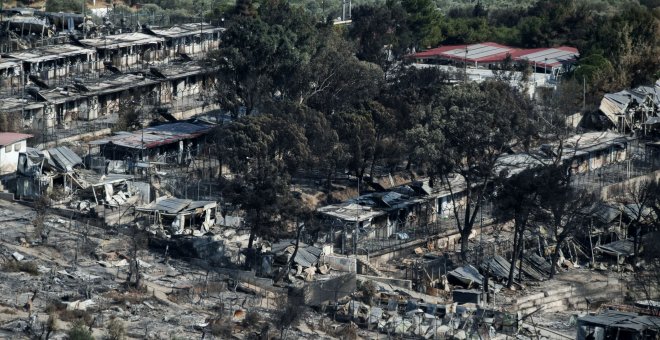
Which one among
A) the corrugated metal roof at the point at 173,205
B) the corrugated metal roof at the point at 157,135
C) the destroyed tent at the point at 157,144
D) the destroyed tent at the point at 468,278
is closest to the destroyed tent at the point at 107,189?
the corrugated metal roof at the point at 173,205

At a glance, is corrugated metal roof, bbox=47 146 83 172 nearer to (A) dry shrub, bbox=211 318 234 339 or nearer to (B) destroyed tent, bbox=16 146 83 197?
(B) destroyed tent, bbox=16 146 83 197

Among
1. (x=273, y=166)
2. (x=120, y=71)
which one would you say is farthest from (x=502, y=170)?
(x=120, y=71)

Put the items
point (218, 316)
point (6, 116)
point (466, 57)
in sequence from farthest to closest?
point (466, 57)
point (6, 116)
point (218, 316)

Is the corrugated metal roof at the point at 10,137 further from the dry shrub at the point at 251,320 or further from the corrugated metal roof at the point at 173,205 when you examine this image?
the dry shrub at the point at 251,320

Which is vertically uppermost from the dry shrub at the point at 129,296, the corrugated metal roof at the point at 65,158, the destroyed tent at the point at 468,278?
the corrugated metal roof at the point at 65,158

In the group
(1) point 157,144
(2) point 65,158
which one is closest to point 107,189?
→ (2) point 65,158

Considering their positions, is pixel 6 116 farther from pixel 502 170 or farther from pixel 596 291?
pixel 596 291

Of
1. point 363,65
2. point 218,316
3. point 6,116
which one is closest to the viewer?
point 218,316

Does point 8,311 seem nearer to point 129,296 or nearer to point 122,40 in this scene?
point 129,296
